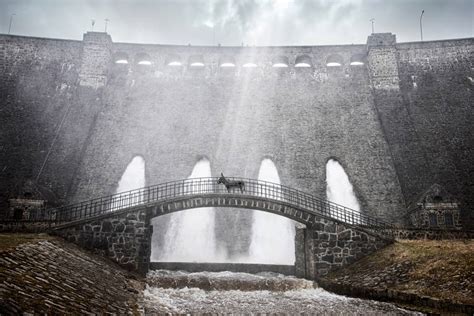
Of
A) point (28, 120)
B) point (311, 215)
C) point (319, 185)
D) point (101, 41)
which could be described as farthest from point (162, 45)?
point (311, 215)

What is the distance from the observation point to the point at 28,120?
109 ft

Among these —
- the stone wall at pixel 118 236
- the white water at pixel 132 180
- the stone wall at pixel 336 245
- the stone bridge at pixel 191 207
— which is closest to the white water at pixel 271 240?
the stone bridge at pixel 191 207

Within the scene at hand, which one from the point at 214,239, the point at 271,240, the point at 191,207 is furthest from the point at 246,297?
the point at 271,240

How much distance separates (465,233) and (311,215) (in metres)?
10.1

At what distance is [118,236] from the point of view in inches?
776

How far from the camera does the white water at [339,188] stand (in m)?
29.2

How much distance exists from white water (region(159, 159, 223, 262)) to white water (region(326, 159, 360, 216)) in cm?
959

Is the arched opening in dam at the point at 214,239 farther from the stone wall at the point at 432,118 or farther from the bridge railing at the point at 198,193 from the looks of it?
the stone wall at the point at 432,118

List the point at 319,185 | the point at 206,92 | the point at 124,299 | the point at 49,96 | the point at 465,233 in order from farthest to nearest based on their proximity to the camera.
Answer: the point at 206,92, the point at 49,96, the point at 319,185, the point at 465,233, the point at 124,299

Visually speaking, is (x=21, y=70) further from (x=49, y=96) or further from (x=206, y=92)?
(x=206, y=92)

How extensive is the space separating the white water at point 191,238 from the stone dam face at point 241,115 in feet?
12.3

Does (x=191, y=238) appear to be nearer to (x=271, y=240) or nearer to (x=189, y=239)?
(x=189, y=239)

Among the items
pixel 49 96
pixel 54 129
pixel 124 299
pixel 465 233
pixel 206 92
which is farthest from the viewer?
pixel 206 92

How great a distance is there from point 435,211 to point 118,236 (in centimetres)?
2186
